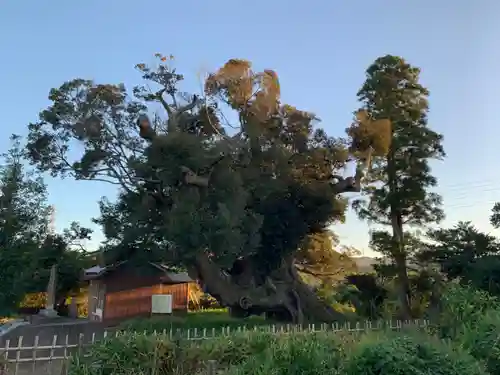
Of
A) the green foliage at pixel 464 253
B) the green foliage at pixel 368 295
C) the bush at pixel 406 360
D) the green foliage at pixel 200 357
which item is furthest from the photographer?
the green foliage at pixel 368 295

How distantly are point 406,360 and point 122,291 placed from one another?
69.8 feet

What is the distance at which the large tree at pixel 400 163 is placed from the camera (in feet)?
60.4

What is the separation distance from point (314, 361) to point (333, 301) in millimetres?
16784

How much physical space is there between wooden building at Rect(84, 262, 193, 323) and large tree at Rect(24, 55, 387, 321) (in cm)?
533

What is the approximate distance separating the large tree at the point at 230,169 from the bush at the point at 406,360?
36.6 feet

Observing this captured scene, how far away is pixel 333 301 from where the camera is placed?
21.7m

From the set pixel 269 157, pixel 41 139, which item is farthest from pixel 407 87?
pixel 41 139

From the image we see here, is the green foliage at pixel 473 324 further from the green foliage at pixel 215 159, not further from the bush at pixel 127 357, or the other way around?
the green foliage at pixel 215 159

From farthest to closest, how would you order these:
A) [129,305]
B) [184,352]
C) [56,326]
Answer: [129,305]
[56,326]
[184,352]

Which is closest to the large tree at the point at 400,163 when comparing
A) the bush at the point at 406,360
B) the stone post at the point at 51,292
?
the bush at the point at 406,360

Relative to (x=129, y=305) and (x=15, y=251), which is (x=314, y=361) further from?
(x=15, y=251)

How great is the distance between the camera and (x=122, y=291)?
23.7 m

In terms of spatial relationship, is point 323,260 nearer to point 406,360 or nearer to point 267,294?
point 267,294

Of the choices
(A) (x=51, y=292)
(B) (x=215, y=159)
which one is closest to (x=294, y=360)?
(B) (x=215, y=159)
